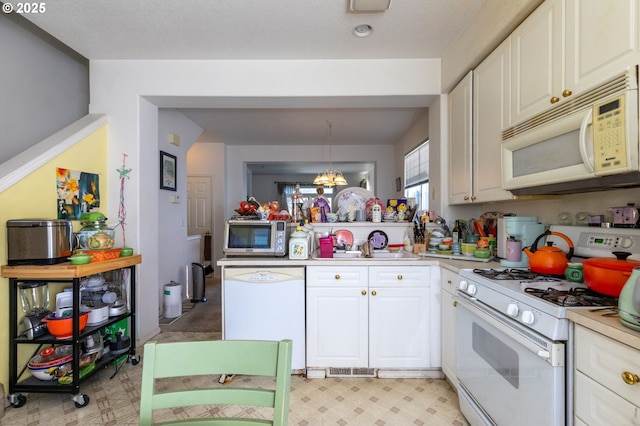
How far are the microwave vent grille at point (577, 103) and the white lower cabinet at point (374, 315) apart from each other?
3.50 feet

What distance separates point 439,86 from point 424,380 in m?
2.41

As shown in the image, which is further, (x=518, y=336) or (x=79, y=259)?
(x=79, y=259)

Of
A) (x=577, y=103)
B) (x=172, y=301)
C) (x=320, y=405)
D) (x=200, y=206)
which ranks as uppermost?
(x=577, y=103)

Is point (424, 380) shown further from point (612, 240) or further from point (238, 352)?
point (238, 352)

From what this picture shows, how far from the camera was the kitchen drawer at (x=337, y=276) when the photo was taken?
2.14m

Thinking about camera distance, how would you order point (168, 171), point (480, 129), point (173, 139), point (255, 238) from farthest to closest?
point (173, 139) → point (168, 171) → point (255, 238) → point (480, 129)

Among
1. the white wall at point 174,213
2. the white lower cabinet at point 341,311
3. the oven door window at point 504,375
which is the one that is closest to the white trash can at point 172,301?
the white wall at point 174,213

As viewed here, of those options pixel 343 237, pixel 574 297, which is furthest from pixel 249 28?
pixel 574 297

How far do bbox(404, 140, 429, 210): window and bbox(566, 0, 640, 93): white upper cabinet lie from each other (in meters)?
2.79

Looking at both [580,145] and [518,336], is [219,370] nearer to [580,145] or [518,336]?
[518,336]

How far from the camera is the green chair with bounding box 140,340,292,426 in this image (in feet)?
2.46

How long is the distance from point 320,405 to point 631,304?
167cm

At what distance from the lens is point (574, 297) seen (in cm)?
115

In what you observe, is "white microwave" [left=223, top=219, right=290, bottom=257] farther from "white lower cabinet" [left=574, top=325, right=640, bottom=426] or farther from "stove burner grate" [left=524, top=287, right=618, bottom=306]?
"white lower cabinet" [left=574, top=325, right=640, bottom=426]
